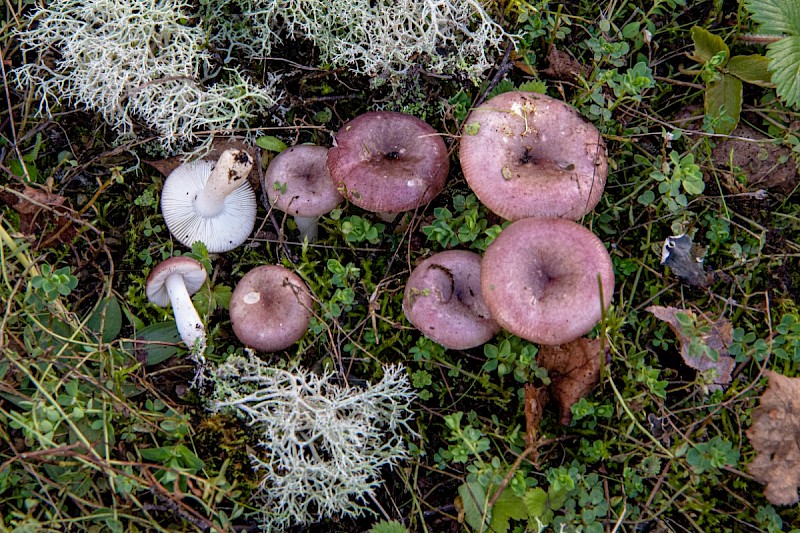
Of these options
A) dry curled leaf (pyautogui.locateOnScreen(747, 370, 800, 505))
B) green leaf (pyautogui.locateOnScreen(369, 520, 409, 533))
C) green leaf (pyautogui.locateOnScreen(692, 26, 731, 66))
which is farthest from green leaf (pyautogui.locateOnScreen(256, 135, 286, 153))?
dry curled leaf (pyautogui.locateOnScreen(747, 370, 800, 505))

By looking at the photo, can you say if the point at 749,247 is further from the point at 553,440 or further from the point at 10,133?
the point at 10,133

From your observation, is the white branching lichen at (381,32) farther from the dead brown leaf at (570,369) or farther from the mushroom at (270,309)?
the dead brown leaf at (570,369)

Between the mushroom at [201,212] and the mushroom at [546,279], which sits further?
the mushroom at [201,212]

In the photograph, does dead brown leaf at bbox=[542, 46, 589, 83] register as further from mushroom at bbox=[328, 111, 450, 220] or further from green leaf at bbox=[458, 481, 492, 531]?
green leaf at bbox=[458, 481, 492, 531]

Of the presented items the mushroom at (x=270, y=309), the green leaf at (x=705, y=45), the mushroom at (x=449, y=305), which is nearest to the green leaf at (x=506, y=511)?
the mushroom at (x=449, y=305)

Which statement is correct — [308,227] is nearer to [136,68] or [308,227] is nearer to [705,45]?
[136,68]

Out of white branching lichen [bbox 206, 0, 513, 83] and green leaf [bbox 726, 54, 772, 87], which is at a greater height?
Answer: white branching lichen [bbox 206, 0, 513, 83]
